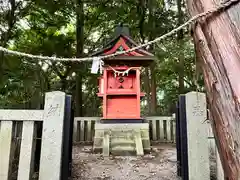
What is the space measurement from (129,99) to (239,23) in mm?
5861

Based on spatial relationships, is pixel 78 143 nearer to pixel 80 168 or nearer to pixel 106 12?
pixel 80 168

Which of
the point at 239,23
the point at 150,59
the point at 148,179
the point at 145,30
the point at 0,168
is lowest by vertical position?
the point at 148,179

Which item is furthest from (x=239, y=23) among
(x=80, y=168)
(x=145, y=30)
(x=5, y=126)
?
(x=145, y=30)

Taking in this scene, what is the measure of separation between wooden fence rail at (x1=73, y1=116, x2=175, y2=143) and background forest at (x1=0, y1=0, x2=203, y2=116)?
1.80 meters

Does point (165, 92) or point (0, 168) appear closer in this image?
point (0, 168)

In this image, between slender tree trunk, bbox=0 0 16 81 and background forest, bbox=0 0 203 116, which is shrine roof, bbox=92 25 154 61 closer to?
background forest, bbox=0 0 203 116

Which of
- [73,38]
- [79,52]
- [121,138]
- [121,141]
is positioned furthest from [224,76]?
[73,38]

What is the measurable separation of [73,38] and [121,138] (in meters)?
7.03

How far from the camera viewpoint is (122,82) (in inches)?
270

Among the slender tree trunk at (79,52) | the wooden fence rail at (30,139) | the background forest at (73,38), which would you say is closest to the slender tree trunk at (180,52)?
the background forest at (73,38)

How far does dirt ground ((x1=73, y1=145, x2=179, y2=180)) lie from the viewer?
3508mm

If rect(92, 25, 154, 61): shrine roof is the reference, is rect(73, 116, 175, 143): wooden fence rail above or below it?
below

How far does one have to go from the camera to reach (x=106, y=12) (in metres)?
10.9

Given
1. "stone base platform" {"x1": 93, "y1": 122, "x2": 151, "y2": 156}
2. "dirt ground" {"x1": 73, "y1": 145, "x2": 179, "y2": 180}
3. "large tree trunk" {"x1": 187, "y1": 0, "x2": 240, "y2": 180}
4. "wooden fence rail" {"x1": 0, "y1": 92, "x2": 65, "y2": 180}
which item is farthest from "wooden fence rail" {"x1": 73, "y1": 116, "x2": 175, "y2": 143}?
"large tree trunk" {"x1": 187, "y1": 0, "x2": 240, "y2": 180}
